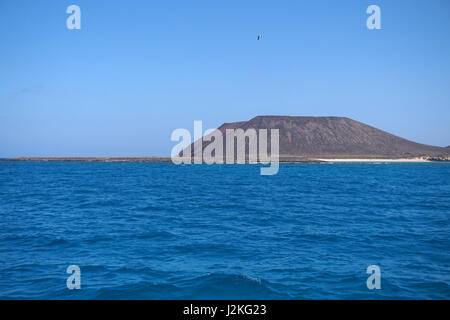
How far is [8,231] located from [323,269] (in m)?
17.0

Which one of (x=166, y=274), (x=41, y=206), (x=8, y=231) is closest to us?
(x=166, y=274)

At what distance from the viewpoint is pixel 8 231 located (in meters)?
18.3

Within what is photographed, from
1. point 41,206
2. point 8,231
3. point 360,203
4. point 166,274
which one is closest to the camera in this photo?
point 166,274

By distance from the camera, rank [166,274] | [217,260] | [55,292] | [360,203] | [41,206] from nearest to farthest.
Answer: [55,292] → [166,274] → [217,260] → [41,206] → [360,203]

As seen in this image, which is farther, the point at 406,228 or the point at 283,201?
the point at 283,201

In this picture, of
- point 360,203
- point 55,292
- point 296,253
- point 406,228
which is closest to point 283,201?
point 360,203

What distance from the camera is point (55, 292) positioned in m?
10.1

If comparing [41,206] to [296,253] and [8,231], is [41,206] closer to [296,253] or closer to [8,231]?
[8,231]
